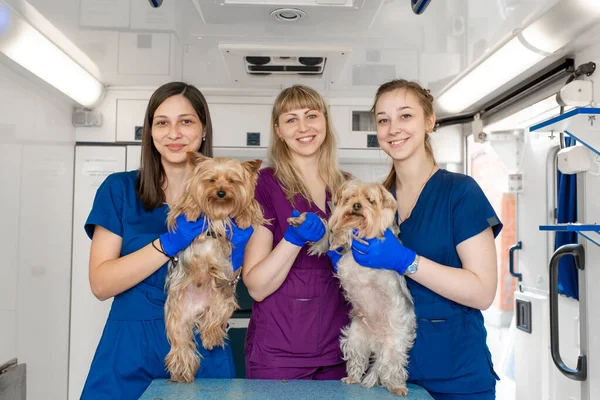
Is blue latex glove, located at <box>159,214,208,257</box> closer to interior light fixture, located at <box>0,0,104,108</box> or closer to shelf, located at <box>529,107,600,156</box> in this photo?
interior light fixture, located at <box>0,0,104,108</box>

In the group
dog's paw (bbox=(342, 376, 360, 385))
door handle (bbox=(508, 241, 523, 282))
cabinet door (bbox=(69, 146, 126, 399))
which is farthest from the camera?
door handle (bbox=(508, 241, 523, 282))

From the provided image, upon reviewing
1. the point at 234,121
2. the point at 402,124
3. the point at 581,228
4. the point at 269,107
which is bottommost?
the point at 581,228

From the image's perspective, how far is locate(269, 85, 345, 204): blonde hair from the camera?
9.43 ft

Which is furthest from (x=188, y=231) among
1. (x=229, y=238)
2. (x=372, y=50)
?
(x=372, y=50)

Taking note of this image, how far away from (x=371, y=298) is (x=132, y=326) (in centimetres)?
121

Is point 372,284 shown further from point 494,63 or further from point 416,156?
point 494,63

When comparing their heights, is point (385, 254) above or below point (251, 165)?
below

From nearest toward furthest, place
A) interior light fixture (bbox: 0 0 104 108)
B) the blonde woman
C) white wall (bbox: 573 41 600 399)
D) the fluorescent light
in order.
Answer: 1. the blonde woman
2. interior light fixture (bbox: 0 0 104 108)
3. white wall (bbox: 573 41 600 399)
4. the fluorescent light

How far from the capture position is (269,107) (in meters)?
4.72

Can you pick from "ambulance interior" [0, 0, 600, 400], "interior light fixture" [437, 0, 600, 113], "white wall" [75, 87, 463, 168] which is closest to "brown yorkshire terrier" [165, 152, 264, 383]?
"ambulance interior" [0, 0, 600, 400]

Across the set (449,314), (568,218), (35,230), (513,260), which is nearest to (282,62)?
(35,230)

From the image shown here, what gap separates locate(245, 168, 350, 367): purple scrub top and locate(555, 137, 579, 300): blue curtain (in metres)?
2.03

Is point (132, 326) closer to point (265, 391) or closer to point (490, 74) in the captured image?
point (265, 391)

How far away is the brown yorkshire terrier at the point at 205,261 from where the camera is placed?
2.49m
